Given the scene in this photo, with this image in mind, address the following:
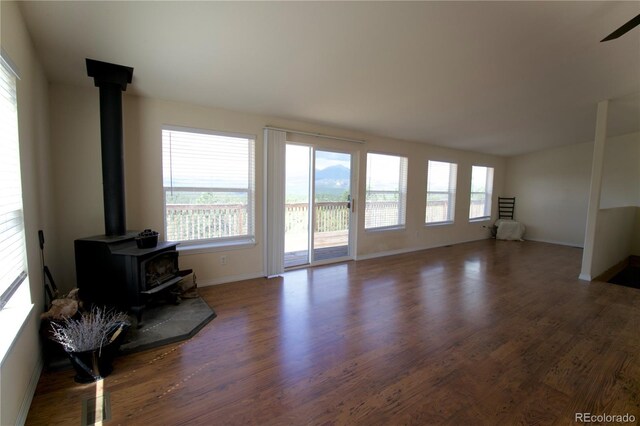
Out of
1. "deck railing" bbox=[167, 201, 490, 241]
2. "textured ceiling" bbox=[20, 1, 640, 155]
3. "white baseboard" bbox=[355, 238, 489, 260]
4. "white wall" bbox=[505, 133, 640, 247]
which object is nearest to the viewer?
"textured ceiling" bbox=[20, 1, 640, 155]

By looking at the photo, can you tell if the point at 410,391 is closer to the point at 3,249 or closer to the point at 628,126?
the point at 3,249

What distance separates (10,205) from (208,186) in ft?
6.44

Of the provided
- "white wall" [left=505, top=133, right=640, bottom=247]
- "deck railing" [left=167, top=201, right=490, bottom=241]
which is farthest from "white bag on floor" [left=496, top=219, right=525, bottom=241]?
"deck railing" [left=167, top=201, right=490, bottom=241]

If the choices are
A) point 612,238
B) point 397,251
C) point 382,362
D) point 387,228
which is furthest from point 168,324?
point 612,238

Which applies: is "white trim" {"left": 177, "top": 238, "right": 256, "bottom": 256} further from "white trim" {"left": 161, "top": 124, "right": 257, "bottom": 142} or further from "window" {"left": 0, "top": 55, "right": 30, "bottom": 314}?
"window" {"left": 0, "top": 55, "right": 30, "bottom": 314}

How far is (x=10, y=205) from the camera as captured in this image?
1.61m

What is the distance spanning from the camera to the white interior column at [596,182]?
4055mm

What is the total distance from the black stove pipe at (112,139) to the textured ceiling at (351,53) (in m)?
0.14

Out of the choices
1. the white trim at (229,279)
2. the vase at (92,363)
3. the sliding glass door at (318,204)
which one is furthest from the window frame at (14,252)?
the sliding glass door at (318,204)

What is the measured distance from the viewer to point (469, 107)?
411 cm

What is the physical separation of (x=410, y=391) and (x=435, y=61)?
9.47ft

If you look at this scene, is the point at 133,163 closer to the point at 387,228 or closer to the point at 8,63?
the point at 8,63

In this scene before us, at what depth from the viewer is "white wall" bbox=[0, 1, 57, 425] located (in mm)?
1432

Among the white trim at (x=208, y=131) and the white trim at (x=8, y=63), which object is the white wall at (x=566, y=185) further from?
the white trim at (x=8, y=63)
